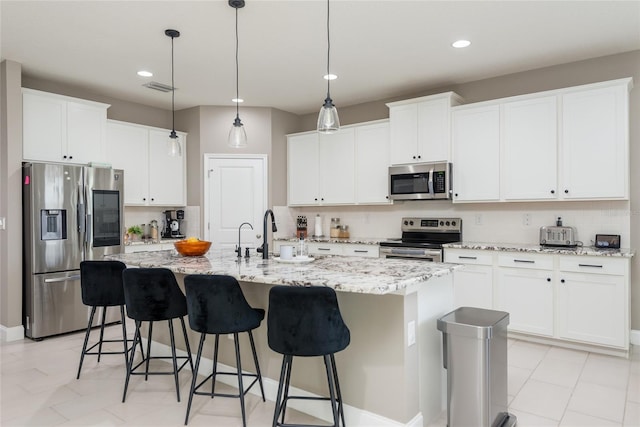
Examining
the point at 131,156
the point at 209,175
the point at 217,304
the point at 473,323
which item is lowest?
the point at 473,323

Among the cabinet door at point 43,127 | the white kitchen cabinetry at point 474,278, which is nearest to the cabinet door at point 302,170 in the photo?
the white kitchen cabinetry at point 474,278

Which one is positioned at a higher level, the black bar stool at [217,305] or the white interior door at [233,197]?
the white interior door at [233,197]

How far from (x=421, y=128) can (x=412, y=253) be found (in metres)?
1.44

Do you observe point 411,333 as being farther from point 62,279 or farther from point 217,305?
point 62,279

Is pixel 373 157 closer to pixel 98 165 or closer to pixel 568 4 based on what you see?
pixel 568 4

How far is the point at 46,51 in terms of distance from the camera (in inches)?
153

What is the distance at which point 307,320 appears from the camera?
203 cm

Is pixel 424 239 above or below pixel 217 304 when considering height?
above

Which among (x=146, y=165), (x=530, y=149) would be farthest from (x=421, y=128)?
(x=146, y=165)

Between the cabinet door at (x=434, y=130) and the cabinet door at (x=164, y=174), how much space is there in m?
3.10

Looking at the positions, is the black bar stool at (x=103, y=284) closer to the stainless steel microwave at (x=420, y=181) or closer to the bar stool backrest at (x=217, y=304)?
the bar stool backrest at (x=217, y=304)

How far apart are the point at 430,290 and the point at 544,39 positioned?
262 cm

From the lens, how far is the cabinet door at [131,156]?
5141 mm

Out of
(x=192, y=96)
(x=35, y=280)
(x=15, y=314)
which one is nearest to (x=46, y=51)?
(x=192, y=96)
